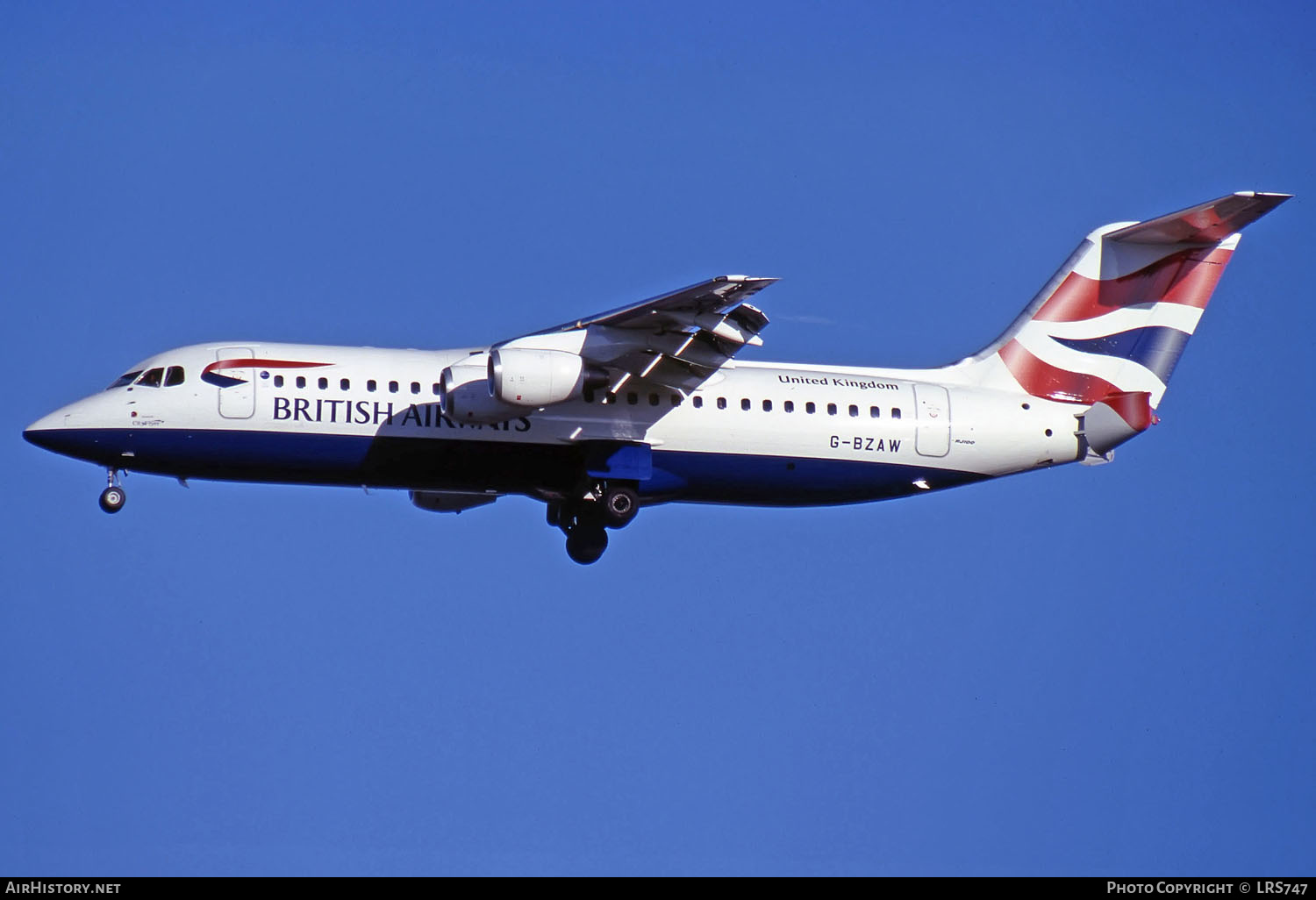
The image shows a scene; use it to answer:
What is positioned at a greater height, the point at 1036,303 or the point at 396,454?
the point at 1036,303

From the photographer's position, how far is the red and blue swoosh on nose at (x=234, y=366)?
19172mm

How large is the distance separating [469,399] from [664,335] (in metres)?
1.87

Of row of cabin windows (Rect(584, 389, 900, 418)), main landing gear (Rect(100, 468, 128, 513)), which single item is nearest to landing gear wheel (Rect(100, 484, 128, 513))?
main landing gear (Rect(100, 468, 128, 513))

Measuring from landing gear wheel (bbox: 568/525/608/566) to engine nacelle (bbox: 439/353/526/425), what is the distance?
6.36 feet

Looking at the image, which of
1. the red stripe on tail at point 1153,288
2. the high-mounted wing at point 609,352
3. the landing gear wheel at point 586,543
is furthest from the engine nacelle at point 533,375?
the red stripe on tail at point 1153,288

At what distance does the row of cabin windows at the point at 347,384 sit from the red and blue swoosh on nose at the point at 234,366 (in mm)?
117

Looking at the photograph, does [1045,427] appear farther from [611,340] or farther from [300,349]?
[300,349]

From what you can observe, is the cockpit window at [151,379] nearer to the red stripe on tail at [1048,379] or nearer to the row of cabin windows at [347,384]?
the row of cabin windows at [347,384]

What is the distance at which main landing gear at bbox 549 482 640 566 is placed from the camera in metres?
19.9

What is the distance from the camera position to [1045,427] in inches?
816

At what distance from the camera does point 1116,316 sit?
21.8 metres

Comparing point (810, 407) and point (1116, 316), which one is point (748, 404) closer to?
point (810, 407)
